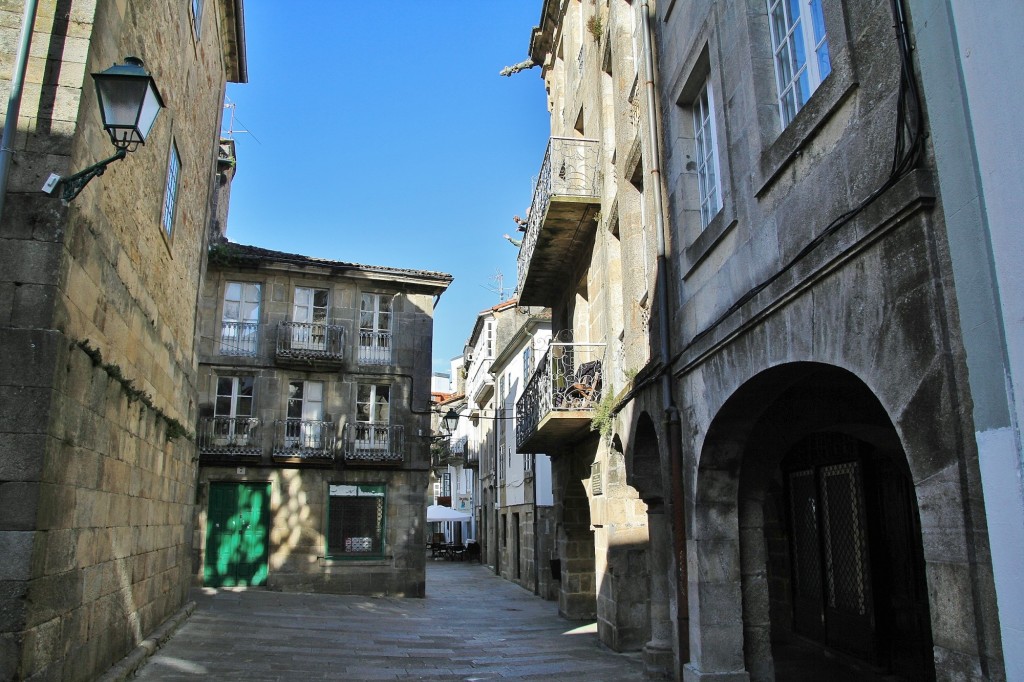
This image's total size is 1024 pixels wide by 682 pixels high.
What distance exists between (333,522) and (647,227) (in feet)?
46.2

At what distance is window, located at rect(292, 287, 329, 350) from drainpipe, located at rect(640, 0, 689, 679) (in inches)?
550

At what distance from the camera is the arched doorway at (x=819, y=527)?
701 centimetres

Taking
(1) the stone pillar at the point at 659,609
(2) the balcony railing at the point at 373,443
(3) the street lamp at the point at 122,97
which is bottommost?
(1) the stone pillar at the point at 659,609

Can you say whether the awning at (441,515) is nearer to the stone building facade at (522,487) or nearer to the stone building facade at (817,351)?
the stone building facade at (522,487)

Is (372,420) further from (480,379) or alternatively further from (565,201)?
(480,379)

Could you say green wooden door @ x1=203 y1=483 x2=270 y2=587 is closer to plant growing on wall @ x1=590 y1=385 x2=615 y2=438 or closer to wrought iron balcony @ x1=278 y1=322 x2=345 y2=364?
wrought iron balcony @ x1=278 y1=322 x2=345 y2=364

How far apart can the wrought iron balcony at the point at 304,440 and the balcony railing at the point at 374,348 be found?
2.06m

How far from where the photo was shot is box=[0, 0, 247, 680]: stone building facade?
532cm

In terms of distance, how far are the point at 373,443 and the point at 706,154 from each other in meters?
15.1

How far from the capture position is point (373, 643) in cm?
1176

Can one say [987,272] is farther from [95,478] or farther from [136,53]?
[136,53]

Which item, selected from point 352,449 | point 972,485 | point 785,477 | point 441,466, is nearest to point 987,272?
point 972,485

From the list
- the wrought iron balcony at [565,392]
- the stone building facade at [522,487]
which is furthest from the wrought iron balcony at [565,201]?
the stone building facade at [522,487]

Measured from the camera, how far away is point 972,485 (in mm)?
3363
